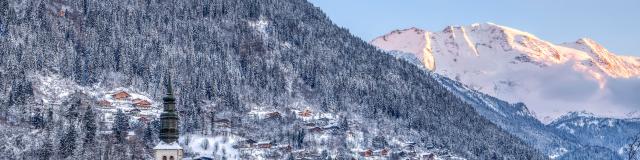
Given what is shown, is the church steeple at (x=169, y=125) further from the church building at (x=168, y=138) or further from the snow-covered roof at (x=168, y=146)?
the snow-covered roof at (x=168, y=146)

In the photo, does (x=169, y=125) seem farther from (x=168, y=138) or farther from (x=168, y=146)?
(x=168, y=146)

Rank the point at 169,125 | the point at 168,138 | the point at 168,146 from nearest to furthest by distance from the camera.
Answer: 1. the point at 168,146
2. the point at 169,125
3. the point at 168,138

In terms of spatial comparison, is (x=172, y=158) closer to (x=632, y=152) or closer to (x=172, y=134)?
(x=172, y=134)

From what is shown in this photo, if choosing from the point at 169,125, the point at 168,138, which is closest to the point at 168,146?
the point at 168,138

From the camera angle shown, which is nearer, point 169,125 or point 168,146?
point 168,146

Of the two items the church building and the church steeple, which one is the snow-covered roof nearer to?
the church building

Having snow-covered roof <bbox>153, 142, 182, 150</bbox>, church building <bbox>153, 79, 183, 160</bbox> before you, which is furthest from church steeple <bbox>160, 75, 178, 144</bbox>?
snow-covered roof <bbox>153, 142, 182, 150</bbox>

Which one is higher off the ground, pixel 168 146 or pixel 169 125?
pixel 169 125

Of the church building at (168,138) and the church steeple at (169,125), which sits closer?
the church building at (168,138)

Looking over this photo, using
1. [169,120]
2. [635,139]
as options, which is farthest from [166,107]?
[635,139]

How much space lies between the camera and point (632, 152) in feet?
249

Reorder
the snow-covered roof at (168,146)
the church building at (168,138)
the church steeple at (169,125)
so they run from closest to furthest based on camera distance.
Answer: the church building at (168,138), the snow-covered roof at (168,146), the church steeple at (169,125)

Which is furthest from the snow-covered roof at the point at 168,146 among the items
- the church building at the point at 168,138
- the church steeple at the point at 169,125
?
the church steeple at the point at 169,125

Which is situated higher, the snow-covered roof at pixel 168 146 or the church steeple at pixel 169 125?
the church steeple at pixel 169 125
